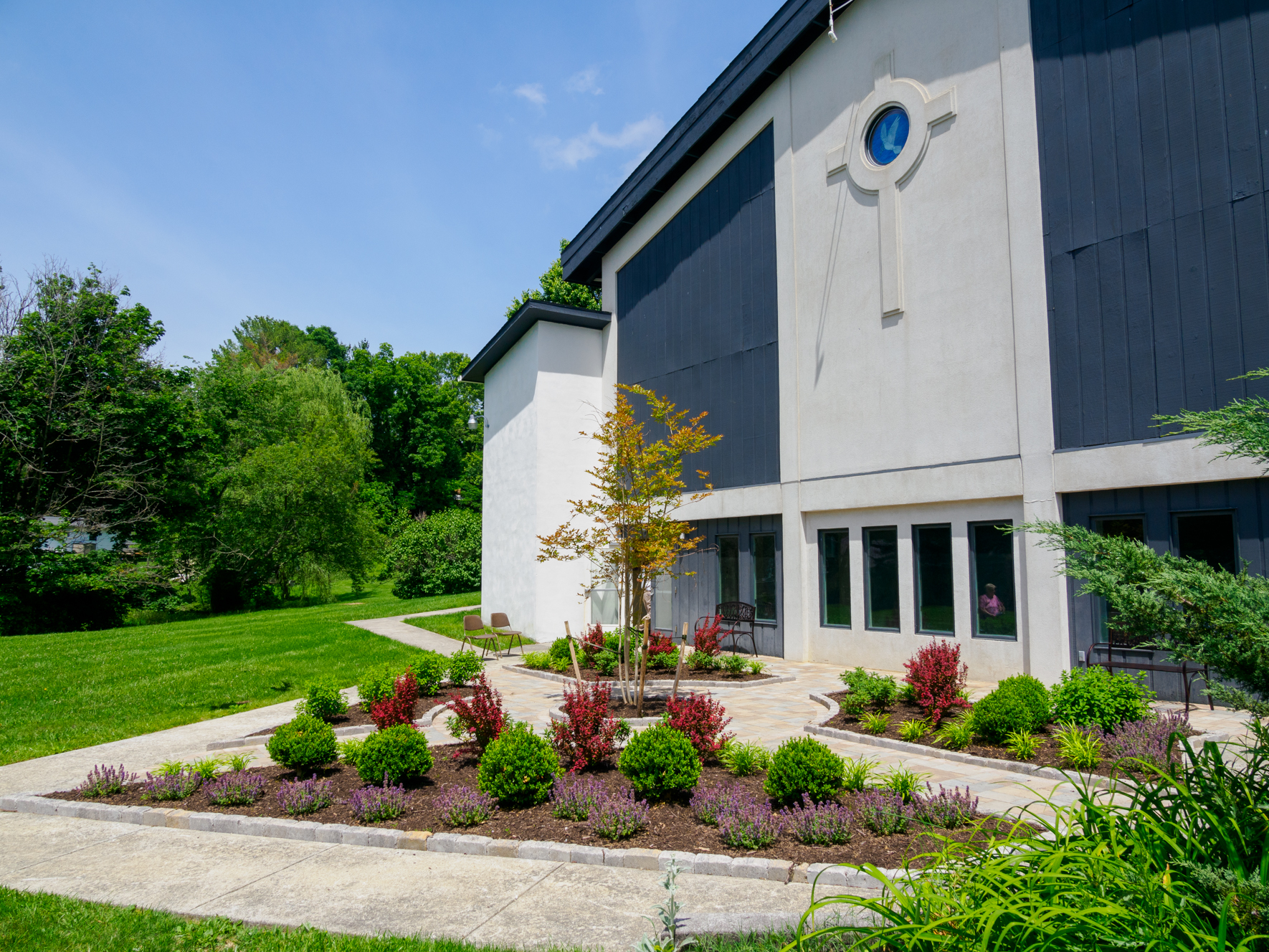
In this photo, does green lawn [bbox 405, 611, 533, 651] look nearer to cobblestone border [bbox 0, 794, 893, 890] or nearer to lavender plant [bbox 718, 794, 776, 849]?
cobblestone border [bbox 0, 794, 893, 890]

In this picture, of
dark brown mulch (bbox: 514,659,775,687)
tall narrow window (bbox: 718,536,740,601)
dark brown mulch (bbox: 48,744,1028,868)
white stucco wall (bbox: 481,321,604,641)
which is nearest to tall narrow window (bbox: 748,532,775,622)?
tall narrow window (bbox: 718,536,740,601)

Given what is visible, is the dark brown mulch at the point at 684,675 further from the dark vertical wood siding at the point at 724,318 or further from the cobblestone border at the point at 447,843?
the cobblestone border at the point at 447,843

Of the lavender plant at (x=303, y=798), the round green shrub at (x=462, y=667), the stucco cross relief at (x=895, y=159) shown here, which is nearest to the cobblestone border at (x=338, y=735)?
the round green shrub at (x=462, y=667)

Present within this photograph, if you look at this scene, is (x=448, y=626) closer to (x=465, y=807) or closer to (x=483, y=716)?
(x=483, y=716)

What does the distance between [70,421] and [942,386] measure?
28350 millimetres

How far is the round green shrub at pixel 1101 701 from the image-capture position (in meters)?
7.46

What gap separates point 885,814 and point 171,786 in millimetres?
5938

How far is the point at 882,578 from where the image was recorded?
1399cm

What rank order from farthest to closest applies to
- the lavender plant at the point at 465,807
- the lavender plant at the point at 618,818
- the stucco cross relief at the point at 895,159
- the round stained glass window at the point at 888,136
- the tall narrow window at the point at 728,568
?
the tall narrow window at the point at 728,568 → the round stained glass window at the point at 888,136 → the stucco cross relief at the point at 895,159 → the lavender plant at the point at 465,807 → the lavender plant at the point at 618,818

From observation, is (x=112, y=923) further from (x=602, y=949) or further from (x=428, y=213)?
(x=428, y=213)

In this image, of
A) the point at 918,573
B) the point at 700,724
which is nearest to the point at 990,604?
the point at 918,573

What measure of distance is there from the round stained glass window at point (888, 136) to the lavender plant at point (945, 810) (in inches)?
455

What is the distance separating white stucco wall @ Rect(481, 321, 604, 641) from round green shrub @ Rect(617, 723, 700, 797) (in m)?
13.8

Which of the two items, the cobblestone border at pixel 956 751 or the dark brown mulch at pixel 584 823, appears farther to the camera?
the cobblestone border at pixel 956 751
